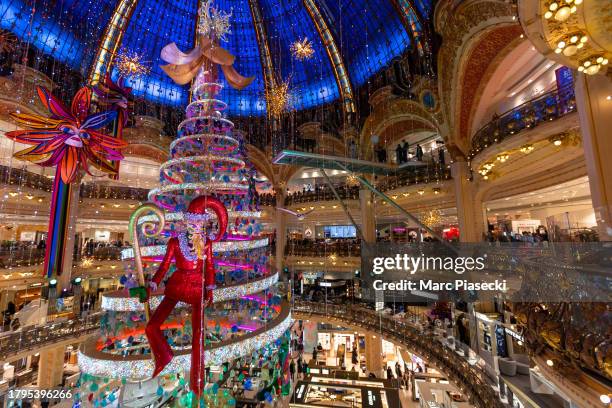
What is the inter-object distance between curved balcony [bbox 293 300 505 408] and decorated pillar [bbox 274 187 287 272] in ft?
22.2

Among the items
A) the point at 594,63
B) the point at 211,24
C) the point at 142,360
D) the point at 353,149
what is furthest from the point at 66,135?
the point at 353,149

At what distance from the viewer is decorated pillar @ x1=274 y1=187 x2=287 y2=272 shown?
2438 centimetres

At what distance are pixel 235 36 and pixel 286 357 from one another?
22.6 meters

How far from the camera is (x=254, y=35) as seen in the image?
21.2 m

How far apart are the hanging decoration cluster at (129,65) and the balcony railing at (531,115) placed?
1678 cm

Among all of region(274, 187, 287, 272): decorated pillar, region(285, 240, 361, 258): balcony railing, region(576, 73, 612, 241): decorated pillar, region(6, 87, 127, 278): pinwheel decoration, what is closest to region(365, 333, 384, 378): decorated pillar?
region(285, 240, 361, 258): balcony railing

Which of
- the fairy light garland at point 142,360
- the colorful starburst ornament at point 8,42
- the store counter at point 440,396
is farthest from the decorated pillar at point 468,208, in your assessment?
the colorful starburst ornament at point 8,42

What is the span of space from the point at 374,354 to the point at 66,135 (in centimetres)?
1882

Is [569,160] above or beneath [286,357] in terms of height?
above

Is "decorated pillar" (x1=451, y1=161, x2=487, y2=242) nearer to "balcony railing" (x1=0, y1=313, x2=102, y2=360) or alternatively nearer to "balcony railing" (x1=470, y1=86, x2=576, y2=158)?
"balcony railing" (x1=470, y1=86, x2=576, y2=158)

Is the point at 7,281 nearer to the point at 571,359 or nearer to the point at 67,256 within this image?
the point at 67,256

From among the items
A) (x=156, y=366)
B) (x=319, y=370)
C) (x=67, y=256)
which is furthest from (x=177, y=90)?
(x=156, y=366)

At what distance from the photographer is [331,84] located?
21.7 meters

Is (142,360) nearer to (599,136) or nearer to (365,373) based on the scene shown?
(599,136)
